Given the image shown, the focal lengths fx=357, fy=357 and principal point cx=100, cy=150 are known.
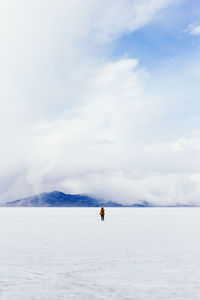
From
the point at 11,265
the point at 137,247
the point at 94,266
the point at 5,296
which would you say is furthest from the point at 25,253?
the point at 5,296

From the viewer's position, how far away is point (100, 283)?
10.2 m

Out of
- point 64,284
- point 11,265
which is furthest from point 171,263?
point 11,265

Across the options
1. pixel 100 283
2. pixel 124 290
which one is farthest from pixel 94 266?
pixel 124 290

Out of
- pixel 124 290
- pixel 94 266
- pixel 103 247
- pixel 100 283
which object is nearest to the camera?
pixel 124 290

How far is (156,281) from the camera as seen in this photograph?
10.6 metres

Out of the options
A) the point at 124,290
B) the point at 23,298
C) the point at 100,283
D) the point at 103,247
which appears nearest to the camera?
the point at 23,298

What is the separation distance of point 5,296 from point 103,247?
977 centimetres

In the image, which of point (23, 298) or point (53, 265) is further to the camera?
point (53, 265)

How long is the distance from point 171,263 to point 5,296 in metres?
6.98

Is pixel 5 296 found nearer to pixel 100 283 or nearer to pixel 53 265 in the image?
pixel 100 283

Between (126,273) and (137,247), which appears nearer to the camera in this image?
(126,273)

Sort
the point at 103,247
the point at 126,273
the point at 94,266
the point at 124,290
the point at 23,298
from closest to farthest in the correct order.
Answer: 1. the point at 23,298
2. the point at 124,290
3. the point at 126,273
4. the point at 94,266
5. the point at 103,247

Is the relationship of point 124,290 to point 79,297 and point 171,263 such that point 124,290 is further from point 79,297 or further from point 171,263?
point 171,263

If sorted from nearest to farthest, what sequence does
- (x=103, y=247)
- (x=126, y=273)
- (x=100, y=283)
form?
(x=100, y=283), (x=126, y=273), (x=103, y=247)
